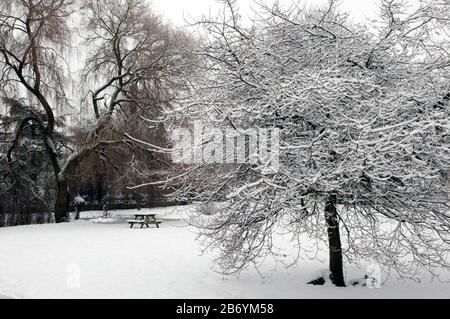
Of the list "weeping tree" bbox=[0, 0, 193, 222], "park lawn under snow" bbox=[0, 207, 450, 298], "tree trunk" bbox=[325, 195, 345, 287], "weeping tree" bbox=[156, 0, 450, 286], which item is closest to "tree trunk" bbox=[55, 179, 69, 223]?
"weeping tree" bbox=[0, 0, 193, 222]

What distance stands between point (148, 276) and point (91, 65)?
12.8 metres

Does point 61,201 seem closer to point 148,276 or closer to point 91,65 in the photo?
point 91,65

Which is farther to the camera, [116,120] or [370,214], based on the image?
[116,120]

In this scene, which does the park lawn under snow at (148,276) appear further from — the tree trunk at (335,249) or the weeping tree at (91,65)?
the weeping tree at (91,65)

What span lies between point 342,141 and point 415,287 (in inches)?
124

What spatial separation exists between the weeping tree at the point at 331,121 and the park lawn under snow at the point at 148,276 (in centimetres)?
57

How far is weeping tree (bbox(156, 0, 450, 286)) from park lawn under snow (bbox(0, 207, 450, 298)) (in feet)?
1.86

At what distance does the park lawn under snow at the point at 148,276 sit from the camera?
6.67 meters

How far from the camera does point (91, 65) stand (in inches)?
722

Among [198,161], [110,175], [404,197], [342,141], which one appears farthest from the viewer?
[110,175]

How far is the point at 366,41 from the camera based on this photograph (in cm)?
623
